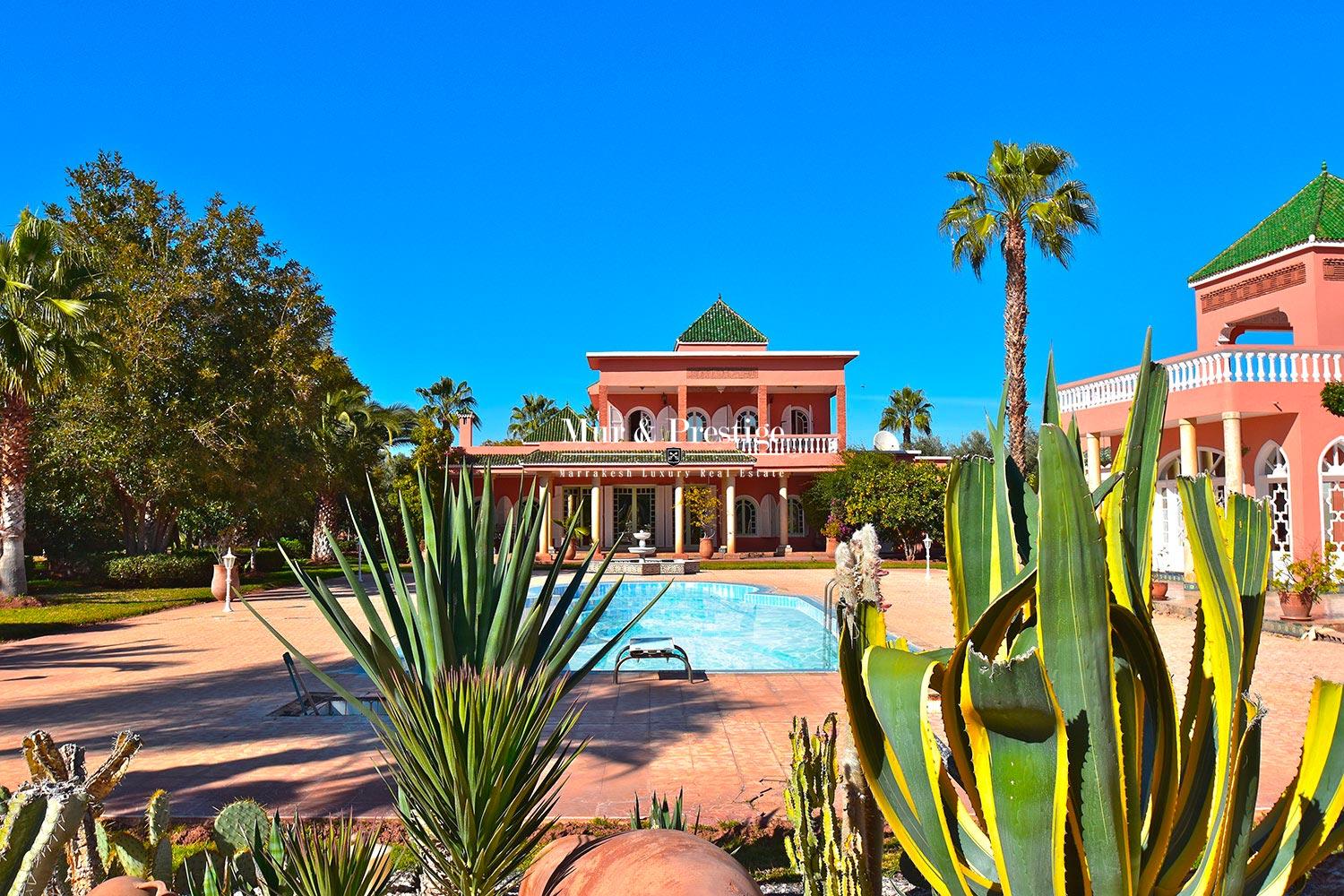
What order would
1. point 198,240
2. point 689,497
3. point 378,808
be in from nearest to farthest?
point 378,808
point 198,240
point 689,497

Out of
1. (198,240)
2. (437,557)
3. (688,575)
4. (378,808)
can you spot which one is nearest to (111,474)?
(198,240)

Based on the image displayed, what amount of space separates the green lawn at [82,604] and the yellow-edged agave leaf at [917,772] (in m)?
15.0

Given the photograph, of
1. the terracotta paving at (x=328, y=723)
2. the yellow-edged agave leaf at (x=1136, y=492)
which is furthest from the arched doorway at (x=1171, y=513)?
the yellow-edged agave leaf at (x=1136, y=492)

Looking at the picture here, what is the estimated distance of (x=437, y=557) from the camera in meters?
3.30

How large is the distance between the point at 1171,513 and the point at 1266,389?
12.6 ft

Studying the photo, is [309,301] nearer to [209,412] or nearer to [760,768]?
[209,412]

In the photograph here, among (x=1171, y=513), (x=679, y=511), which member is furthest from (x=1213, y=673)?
(x=679, y=511)

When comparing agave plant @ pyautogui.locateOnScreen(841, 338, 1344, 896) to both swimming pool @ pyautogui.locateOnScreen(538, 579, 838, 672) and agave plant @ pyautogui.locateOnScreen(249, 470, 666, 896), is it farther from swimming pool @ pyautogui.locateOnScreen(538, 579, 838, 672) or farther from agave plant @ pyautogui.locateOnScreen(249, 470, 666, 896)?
swimming pool @ pyautogui.locateOnScreen(538, 579, 838, 672)

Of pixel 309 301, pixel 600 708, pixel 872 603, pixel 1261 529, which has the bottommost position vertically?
pixel 600 708

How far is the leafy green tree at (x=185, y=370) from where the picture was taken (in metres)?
19.7

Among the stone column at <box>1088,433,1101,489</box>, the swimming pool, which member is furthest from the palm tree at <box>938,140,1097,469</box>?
the swimming pool

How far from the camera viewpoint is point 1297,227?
19.5 metres

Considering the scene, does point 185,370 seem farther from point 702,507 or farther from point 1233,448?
point 1233,448

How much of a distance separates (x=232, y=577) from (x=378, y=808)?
16.9 metres
